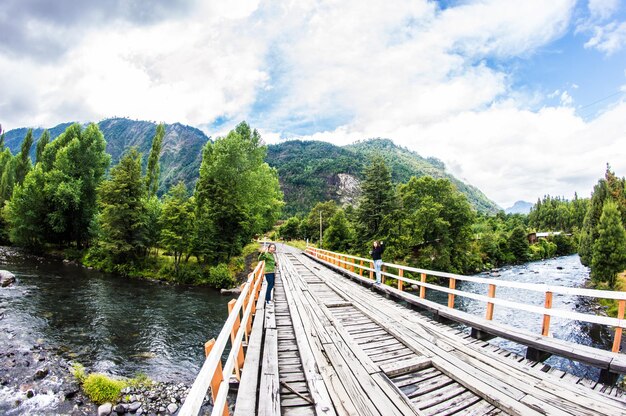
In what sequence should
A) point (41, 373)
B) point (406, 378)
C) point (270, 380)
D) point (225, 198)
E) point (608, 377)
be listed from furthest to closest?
1. point (225, 198)
2. point (41, 373)
3. point (406, 378)
4. point (608, 377)
5. point (270, 380)

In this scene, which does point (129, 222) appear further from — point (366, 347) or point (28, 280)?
point (366, 347)

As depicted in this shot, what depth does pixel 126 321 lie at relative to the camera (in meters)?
14.8

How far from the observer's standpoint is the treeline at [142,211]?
27453mm

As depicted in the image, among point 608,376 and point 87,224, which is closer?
point 608,376

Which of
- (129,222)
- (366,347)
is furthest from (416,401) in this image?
(129,222)

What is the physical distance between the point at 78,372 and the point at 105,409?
2.45 meters

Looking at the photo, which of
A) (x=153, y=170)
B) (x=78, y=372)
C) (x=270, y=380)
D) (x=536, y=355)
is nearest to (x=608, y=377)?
(x=536, y=355)

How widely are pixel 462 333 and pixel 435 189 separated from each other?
113 ft

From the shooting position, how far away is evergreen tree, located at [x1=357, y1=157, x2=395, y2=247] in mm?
32281

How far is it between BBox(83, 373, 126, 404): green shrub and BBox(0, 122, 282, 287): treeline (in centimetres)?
1508

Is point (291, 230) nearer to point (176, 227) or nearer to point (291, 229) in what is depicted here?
point (291, 229)

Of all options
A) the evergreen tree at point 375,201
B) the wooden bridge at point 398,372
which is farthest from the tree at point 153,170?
the wooden bridge at point 398,372

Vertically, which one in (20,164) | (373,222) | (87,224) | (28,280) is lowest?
(28,280)

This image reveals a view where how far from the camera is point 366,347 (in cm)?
513
